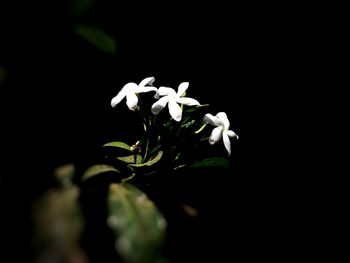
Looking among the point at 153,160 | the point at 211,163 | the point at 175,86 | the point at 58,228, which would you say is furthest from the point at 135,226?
the point at 175,86

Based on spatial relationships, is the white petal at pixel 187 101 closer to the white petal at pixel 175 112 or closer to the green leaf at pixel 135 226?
the white petal at pixel 175 112

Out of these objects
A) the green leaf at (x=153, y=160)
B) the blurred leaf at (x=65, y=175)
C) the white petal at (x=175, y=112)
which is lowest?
the green leaf at (x=153, y=160)

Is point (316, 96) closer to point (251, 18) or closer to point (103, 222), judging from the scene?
point (251, 18)

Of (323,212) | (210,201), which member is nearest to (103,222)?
(210,201)

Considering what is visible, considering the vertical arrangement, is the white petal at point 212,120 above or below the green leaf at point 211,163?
above

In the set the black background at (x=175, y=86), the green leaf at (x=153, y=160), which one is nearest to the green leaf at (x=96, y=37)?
the black background at (x=175, y=86)

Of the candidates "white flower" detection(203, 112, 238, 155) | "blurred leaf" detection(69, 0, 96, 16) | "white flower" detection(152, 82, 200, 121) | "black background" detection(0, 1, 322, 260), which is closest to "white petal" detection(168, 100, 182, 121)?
"white flower" detection(152, 82, 200, 121)

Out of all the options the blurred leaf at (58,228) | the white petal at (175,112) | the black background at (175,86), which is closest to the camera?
the blurred leaf at (58,228)

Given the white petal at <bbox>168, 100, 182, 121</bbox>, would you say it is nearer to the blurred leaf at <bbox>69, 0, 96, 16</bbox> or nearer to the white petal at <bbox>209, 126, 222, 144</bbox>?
the white petal at <bbox>209, 126, 222, 144</bbox>
